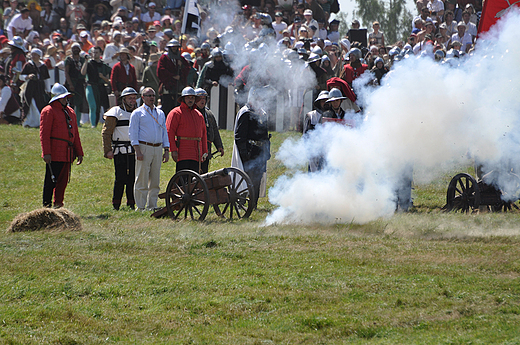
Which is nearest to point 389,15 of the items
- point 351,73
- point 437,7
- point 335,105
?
point 437,7

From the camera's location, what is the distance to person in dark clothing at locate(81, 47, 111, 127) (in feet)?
60.4

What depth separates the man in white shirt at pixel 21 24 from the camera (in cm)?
2336

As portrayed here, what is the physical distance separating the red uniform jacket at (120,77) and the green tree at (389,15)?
16.6 m

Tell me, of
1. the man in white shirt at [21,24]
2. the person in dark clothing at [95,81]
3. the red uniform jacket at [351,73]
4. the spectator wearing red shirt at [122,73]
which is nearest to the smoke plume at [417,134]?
the red uniform jacket at [351,73]

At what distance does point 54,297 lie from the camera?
20.6ft

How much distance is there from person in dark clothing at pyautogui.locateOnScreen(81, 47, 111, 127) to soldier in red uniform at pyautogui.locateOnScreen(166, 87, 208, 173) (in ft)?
26.1

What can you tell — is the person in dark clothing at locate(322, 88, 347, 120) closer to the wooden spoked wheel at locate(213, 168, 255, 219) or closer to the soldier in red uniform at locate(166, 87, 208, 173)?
the wooden spoked wheel at locate(213, 168, 255, 219)

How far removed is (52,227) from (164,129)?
3.05 m

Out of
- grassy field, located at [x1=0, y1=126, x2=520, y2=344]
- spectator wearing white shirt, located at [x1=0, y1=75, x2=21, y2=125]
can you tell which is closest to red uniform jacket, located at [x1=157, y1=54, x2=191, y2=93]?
spectator wearing white shirt, located at [x1=0, y1=75, x2=21, y2=125]

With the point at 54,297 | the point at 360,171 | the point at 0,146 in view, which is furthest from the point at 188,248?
the point at 0,146

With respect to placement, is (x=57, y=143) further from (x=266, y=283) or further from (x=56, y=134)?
(x=266, y=283)

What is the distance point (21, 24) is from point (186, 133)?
584 inches

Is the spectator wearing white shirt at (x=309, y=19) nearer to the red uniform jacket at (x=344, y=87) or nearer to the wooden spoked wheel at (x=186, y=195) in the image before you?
the red uniform jacket at (x=344, y=87)

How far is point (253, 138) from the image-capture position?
11.1 meters
